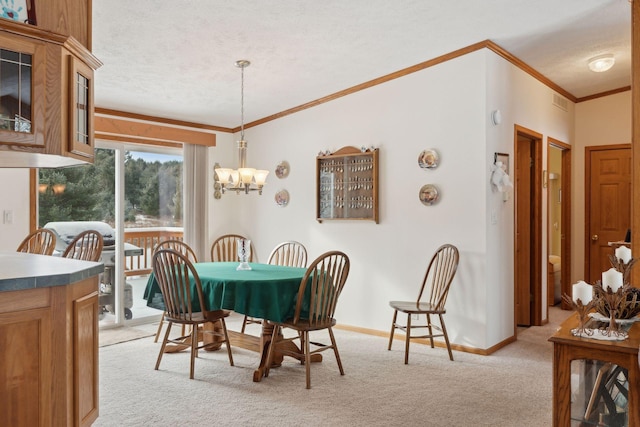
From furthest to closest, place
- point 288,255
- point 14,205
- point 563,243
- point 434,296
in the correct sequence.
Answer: point 563,243, point 288,255, point 434,296, point 14,205

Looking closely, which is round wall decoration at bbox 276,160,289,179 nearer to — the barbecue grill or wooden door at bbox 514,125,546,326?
the barbecue grill

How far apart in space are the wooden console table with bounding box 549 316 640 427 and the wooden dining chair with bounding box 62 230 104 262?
3.44 metres

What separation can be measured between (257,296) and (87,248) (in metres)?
1.65

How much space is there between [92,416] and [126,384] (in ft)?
3.31

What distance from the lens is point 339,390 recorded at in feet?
11.5

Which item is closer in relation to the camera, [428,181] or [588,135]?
[428,181]

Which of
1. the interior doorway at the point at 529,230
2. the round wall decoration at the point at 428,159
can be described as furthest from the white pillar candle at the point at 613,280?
the interior doorway at the point at 529,230

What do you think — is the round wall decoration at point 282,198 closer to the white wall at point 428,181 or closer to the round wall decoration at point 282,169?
the white wall at point 428,181

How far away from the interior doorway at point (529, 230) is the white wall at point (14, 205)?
486 cm

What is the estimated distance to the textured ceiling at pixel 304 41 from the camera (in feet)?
11.6

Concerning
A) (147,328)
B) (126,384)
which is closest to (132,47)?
(126,384)

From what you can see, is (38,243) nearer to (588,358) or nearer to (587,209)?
(588,358)

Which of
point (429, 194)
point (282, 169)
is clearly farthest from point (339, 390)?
point (282, 169)

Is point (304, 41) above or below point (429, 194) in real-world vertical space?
above
